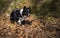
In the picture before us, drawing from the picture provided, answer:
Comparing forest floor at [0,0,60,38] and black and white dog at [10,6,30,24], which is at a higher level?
black and white dog at [10,6,30,24]

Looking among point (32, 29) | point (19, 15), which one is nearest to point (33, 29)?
point (32, 29)

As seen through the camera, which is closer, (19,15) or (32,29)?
(32,29)

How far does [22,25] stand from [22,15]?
44cm

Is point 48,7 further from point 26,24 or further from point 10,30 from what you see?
point 10,30

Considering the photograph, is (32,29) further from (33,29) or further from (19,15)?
(19,15)

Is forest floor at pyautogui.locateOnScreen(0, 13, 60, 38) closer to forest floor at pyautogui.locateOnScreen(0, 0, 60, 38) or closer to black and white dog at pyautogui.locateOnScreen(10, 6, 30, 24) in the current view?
forest floor at pyautogui.locateOnScreen(0, 0, 60, 38)

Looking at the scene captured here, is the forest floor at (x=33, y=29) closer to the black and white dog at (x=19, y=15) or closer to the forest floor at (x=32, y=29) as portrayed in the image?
the forest floor at (x=32, y=29)

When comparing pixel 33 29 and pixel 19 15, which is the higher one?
pixel 19 15

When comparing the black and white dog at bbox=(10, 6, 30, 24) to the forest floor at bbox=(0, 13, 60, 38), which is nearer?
the forest floor at bbox=(0, 13, 60, 38)

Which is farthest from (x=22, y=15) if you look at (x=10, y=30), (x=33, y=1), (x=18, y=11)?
(x=33, y=1)

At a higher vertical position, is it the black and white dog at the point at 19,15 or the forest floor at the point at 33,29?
the black and white dog at the point at 19,15

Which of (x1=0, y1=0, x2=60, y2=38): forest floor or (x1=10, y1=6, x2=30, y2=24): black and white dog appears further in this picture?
(x1=10, y1=6, x2=30, y2=24): black and white dog

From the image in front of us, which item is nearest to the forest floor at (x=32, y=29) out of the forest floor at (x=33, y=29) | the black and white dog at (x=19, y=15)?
the forest floor at (x=33, y=29)

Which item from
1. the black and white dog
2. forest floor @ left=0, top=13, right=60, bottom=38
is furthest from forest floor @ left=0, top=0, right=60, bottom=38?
the black and white dog
